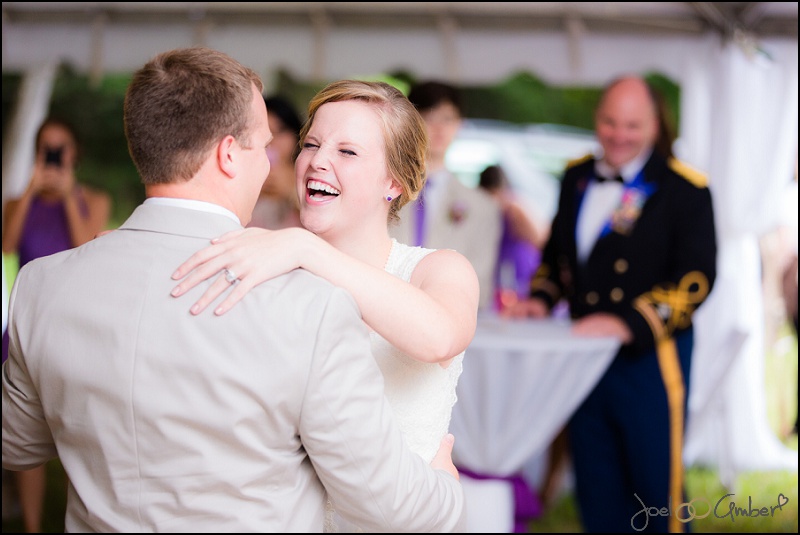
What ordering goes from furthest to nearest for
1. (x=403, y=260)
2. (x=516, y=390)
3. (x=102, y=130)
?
1. (x=102, y=130)
2. (x=516, y=390)
3. (x=403, y=260)

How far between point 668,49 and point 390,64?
1.71 meters

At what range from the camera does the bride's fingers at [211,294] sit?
1307 mm

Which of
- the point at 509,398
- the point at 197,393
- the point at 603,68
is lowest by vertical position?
the point at 509,398

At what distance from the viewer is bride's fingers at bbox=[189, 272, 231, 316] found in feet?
4.29

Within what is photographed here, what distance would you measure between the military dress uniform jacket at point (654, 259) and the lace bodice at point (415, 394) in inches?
69.1

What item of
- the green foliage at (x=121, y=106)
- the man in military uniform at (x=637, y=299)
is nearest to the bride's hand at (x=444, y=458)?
the man in military uniform at (x=637, y=299)

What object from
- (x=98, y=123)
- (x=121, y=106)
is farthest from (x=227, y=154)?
(x=98, y=123)

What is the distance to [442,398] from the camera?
1.83m

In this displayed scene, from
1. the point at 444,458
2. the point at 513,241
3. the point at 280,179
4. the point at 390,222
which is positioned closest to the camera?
the point at 444,458

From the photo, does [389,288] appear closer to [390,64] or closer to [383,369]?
[383,369]

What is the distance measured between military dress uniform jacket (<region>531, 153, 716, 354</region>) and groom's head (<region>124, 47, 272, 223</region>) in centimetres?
231

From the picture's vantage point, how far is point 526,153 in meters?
8.52

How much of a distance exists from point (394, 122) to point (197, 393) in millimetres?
788

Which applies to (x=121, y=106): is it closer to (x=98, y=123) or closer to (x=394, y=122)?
(x=98, y=123)
